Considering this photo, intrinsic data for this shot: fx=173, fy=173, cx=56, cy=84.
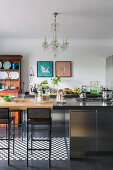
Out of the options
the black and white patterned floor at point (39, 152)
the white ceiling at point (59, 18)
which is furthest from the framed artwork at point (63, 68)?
the black and white patterned floor at point (39, 152)

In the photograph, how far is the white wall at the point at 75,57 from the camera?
21.0ft

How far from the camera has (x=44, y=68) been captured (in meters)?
6.41

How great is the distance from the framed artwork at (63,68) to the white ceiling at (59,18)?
1.02m

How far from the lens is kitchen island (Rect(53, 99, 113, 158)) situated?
9.43ft

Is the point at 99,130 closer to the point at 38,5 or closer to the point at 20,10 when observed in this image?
the point at 38,5

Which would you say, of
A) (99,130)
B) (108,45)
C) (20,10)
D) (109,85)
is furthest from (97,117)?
(108,45)

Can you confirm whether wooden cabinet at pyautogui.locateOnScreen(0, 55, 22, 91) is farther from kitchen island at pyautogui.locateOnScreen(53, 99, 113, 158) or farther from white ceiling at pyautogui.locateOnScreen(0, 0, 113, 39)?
kitchen island at pyautogui.locateOnScreen(53, 99, 113, 158)

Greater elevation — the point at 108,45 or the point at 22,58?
the point at 108,45

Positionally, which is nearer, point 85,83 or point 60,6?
point 60,6

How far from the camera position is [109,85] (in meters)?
6.05

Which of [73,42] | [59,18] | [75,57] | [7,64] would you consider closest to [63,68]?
[75,57]

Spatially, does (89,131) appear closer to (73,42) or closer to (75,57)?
(75,57)

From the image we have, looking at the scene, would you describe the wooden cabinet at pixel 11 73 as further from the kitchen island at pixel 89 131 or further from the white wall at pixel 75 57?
the kitchen island at pixel 89 131

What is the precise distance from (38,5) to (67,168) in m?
3.14
